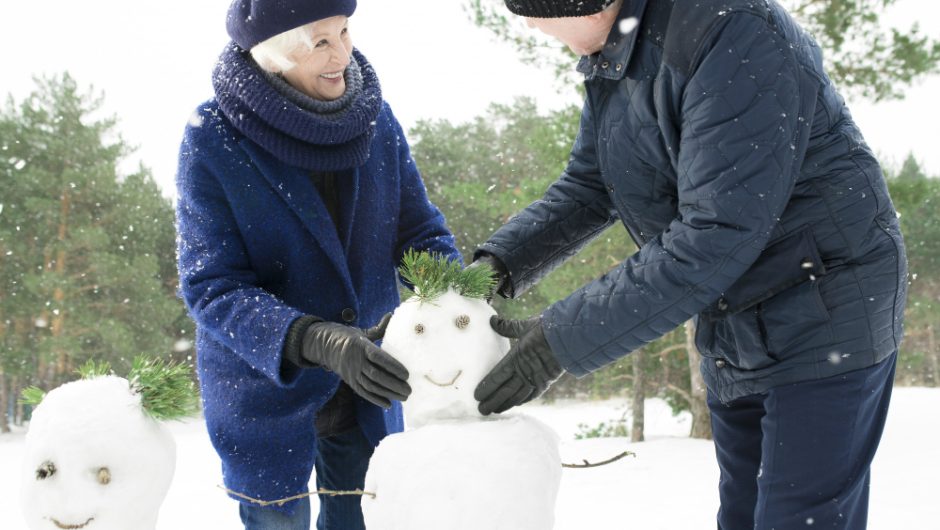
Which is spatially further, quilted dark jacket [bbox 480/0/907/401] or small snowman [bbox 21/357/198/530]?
small snowman [bbox 21/357/198/530]

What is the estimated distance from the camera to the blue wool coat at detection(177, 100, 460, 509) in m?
2.00

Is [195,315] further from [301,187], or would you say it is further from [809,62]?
[809,62]

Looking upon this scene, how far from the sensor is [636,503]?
546 centimetres

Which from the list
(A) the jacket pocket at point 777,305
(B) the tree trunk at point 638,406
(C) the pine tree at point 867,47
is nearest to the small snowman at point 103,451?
(A) the jacket pocket at point 777,305

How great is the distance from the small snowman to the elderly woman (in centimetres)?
18

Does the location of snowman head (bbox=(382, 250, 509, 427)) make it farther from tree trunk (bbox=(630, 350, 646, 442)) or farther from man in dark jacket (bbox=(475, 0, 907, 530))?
tree trunk (bbox=(630, 350, 646, 442))

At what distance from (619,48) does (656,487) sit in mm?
4702

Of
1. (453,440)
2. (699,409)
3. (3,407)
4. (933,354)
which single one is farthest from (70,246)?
(933,354)

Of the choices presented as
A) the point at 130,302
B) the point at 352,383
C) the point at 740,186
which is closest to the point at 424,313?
the point at 352,383

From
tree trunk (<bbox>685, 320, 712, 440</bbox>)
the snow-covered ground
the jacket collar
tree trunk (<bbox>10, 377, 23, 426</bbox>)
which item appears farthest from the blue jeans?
tree trunk (<bbox>10, 377, 23, 426</bbox>)

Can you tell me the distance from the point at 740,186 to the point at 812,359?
15.8 inches

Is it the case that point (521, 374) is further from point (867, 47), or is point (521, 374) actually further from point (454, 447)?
point (867, 47)

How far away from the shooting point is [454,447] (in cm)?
177

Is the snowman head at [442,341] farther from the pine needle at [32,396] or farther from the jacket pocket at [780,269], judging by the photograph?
the pine needle at [32,396]
